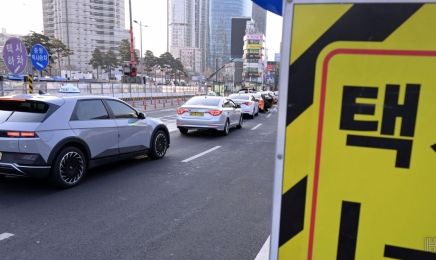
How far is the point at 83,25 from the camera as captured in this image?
362 feet

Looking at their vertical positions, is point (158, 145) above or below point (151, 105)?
above

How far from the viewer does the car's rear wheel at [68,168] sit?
17.6 feet

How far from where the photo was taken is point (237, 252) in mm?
3516

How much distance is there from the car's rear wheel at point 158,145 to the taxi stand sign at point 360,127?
22.2 ft

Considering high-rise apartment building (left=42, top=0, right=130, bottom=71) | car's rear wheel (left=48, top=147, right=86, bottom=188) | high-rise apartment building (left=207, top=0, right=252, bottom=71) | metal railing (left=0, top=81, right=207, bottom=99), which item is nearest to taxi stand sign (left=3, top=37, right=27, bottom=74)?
car's rear wheel (left=48, top=147, right=86, bottom=188)

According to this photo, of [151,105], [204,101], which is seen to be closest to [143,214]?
[204,101]

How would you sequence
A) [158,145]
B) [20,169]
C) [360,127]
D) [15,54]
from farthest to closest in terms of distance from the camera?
[15,54], [158,145], [20,169], [360,127]

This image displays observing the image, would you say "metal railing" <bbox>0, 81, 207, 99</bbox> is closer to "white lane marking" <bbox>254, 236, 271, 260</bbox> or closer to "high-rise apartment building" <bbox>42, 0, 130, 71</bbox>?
"white lane marking" <bbox>254, 236, 271, 260</bbox>

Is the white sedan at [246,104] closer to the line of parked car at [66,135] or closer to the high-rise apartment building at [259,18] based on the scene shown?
the line of parked car at [66,135]

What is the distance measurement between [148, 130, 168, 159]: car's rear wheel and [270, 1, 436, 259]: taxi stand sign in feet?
22.2

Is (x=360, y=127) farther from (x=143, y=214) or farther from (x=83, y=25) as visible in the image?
(x=83, y=25)

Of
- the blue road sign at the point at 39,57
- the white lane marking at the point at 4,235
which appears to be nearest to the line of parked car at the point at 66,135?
the white lane marking at the point at 4,235

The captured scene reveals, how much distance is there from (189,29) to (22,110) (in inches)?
4382

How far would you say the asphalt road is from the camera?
3.54 metres
